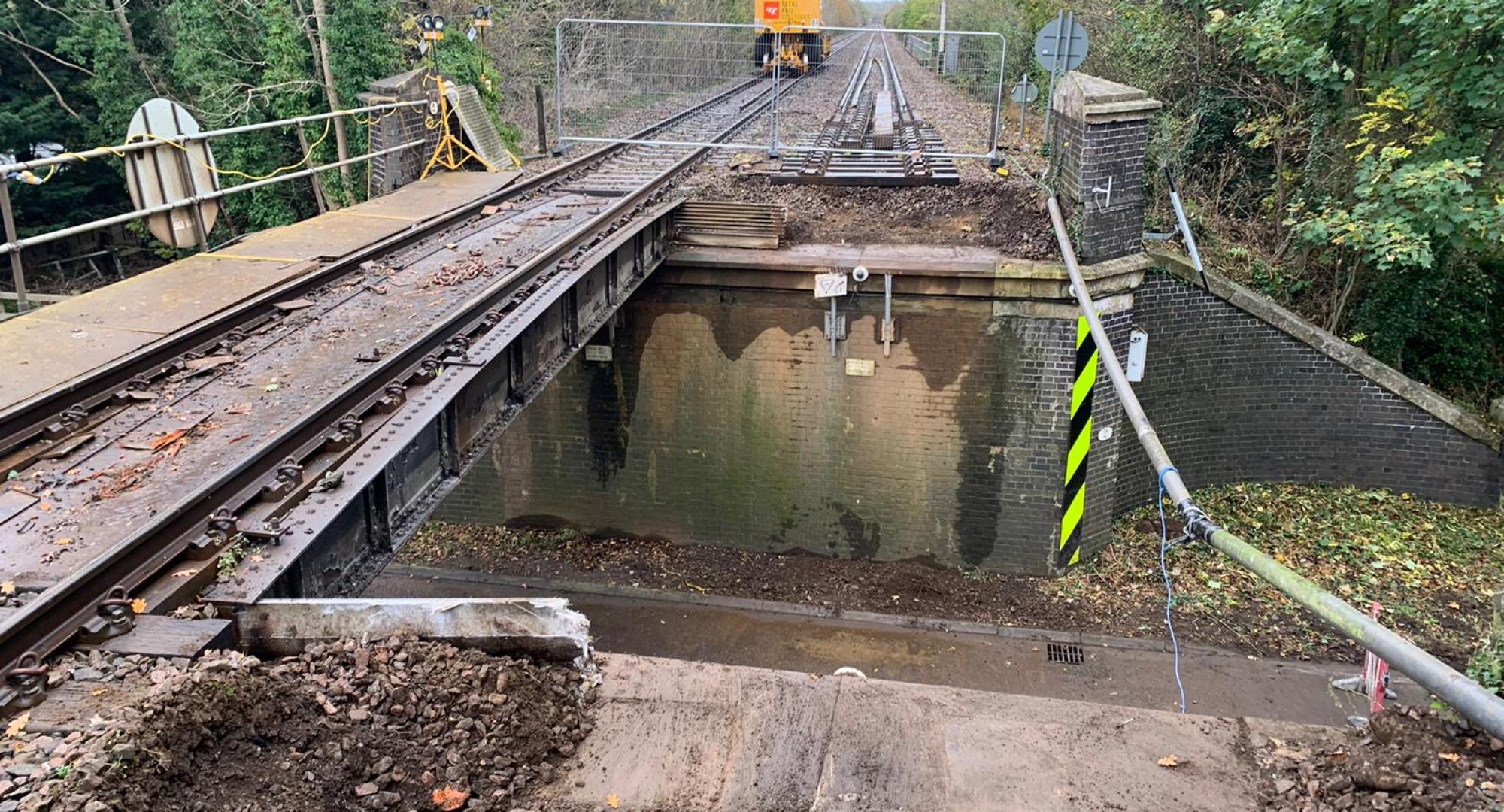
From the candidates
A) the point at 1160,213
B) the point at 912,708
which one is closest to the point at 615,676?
the point at 912,708

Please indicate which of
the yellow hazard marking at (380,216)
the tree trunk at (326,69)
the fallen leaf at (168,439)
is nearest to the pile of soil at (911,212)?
the yellow hazard marking at (380,216)

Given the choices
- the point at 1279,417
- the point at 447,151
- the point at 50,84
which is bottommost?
the point at 1279,417

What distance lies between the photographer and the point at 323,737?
2.98 meters

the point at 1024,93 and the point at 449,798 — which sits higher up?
the point at 1024,93

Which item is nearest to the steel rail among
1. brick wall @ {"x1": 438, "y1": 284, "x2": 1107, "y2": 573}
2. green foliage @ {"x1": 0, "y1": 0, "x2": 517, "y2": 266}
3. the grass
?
brick wall @ {"x1": 438, "y1": 284, "x2": 1107, "y2": 573}

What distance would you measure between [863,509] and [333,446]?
286 inches

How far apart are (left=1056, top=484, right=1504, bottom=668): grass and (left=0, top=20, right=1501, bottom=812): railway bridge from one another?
1.13 ft

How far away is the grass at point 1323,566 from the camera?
33.1 ft

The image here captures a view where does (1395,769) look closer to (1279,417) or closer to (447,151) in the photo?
(1279,417)

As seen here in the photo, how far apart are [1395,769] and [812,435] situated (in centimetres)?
828

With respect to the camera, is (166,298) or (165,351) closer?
(165,351)

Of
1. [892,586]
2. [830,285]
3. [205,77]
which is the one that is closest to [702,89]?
[205,77]

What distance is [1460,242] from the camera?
34.7ft

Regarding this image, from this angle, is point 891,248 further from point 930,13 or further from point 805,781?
point 930,13
